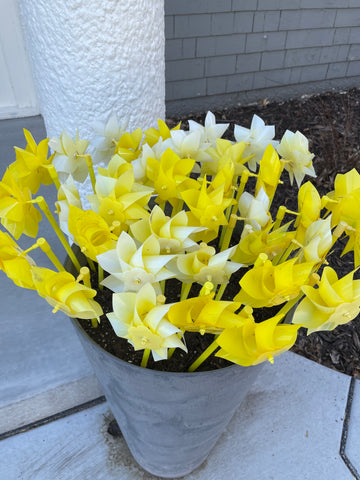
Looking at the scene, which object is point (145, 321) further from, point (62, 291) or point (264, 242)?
point (264, 242)

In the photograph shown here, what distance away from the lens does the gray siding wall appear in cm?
240

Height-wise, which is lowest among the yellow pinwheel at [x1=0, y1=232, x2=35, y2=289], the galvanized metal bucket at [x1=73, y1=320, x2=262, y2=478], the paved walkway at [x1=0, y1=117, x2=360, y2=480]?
the paved walkway at [x1=0, y1=117, x2=360, y2=480]

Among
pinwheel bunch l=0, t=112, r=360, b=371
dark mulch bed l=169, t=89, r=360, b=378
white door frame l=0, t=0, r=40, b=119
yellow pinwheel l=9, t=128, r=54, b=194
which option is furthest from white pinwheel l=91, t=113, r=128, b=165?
white door frame l=0, t=0, r=40, b=119

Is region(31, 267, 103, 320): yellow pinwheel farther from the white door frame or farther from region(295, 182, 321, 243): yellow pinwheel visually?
the white door frame

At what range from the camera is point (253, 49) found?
8.84ft

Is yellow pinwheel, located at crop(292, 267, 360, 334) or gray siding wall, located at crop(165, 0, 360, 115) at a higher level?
yellow pinwheel, located at crop(292, 267, 360, 334)

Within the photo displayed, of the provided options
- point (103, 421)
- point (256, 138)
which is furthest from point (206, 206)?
point (103, 421)

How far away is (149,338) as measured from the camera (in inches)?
19.5

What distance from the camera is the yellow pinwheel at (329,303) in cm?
50

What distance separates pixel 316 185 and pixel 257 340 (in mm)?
1867

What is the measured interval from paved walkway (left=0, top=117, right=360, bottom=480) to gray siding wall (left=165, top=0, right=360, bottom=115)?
6.21 feet

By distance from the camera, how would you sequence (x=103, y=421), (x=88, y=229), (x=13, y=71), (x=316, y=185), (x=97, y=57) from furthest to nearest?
(x=316, y=185), (x=13, y=71), (x=103, y=421), (x=97, y=57), (x=88, y=229)

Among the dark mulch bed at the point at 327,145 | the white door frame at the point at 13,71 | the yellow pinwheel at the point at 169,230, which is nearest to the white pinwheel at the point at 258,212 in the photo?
the yellow pinwheel at the point at 169,230

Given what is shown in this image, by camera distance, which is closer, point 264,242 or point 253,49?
point 264,242
